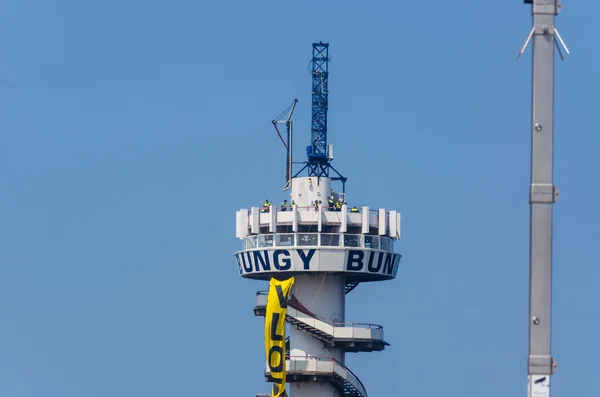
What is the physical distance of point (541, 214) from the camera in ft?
136

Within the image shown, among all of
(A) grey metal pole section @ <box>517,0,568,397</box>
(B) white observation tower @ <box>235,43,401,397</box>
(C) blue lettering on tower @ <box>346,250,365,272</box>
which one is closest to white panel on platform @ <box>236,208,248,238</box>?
(B) white observation tower @ <box>235,43,401,397</box>

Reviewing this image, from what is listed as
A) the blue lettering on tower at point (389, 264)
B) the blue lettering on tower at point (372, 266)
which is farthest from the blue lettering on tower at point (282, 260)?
the blue lettering on tower at point (389, 264)

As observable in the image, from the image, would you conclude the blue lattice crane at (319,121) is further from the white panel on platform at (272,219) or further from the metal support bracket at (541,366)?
the metal support bracket at (541,366)

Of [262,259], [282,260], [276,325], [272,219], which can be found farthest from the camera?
[262,259]

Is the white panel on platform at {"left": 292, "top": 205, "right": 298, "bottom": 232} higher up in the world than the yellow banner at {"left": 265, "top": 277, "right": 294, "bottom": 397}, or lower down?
higher up

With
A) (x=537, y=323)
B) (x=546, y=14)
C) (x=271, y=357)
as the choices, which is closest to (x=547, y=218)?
(x=537, y=323)

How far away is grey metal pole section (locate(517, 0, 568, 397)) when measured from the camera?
134ft

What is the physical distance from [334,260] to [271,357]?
9.79m

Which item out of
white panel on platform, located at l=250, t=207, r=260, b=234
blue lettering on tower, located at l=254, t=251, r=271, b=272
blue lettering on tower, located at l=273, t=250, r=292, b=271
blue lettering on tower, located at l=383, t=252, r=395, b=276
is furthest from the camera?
blue lettering on tower, located at l=383, t=252, r=395, b=276

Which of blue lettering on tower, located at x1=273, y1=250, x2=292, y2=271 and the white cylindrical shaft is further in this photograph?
the white cylindrical shaft

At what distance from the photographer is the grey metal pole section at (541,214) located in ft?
134

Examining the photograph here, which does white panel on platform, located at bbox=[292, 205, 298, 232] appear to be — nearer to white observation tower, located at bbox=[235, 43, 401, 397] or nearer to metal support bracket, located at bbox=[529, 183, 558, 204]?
white observation tower, located at bbox=[235, 43, 401, 397]

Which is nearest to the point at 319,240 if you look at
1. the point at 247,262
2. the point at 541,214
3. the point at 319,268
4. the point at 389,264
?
the point at 319,268

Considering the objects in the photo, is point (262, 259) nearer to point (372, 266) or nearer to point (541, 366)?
point (372, 266)
